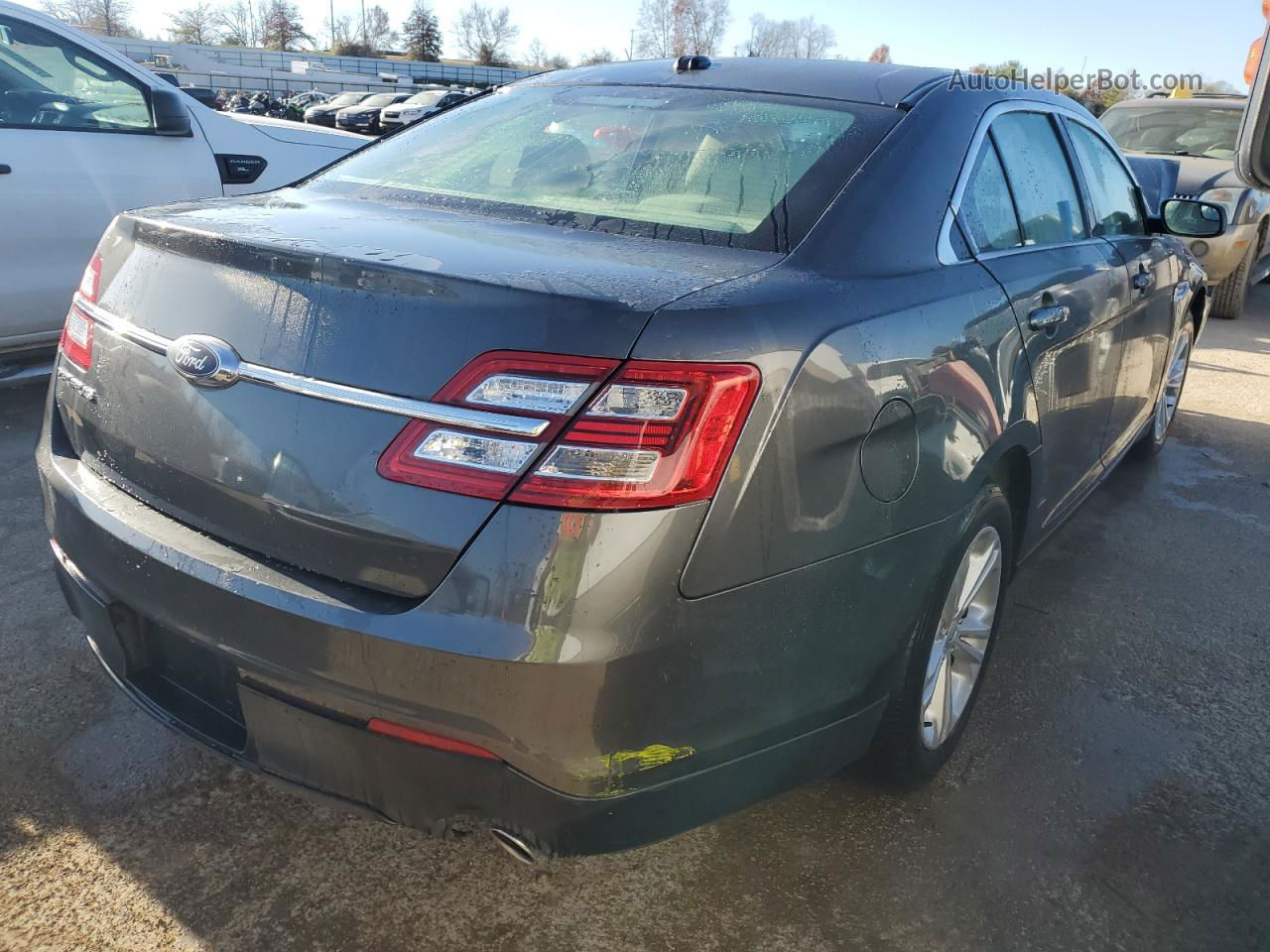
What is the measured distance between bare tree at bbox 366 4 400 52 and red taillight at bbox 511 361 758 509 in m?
126

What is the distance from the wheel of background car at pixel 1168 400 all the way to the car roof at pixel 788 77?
8.28 feet

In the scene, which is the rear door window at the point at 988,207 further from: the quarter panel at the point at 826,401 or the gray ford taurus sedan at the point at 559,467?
the quarter panel at the point at 826,401

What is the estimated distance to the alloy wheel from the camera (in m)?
2.35

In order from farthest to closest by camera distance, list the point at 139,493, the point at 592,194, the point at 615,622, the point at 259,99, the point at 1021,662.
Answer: the point at 259,99 < the point at 1021,662 < the point at 592,194 < the point at 139,493 < the point at 615,622

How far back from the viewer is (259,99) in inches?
1522

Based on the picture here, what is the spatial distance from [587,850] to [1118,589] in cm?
268

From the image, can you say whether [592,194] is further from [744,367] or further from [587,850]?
[587,850]

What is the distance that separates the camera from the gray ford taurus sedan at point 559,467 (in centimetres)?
153

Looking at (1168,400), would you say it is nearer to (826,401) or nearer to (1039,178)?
(1039,178)

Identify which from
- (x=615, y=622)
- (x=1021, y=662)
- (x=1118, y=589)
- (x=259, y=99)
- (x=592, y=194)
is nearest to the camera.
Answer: (x=615, y=622)

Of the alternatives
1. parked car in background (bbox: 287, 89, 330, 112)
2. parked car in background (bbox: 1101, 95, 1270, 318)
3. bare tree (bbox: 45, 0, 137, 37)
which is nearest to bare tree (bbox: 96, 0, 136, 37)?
bare tree (bbox: 45, 0, 137, 37)

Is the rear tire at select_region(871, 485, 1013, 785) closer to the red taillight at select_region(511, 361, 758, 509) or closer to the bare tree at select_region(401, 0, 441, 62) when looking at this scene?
the red taillight at select_region(511, 361, 758, 509)


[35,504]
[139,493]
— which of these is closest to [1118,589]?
[139,493]

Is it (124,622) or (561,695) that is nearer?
(561,695)
